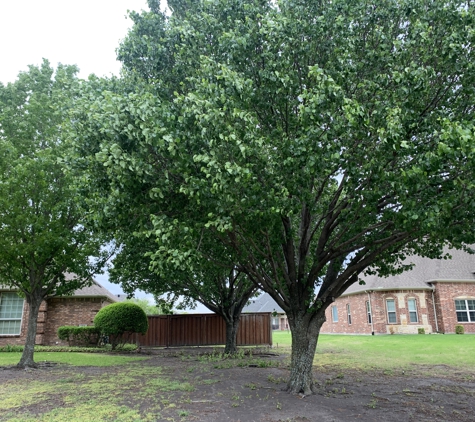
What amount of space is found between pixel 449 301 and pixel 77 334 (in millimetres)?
24749

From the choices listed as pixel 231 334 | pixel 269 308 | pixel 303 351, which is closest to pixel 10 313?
pixel 231 334

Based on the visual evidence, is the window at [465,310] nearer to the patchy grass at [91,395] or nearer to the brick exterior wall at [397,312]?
the brick exterior wall at [397,312]

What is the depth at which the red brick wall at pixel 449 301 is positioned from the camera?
2722 cm

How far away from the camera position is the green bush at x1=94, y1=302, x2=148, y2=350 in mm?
19406

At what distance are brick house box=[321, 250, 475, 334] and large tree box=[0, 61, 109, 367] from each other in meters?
21.2

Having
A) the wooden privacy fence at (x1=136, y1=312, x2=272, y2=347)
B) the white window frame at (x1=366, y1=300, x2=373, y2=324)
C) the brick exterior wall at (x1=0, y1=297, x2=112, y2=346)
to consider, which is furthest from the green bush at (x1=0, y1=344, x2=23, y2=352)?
the white window frame at (x1=366, y1=300, x2=373, y2=324)

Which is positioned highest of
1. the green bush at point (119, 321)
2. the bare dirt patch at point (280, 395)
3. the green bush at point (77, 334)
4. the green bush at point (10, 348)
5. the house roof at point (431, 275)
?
the house roof at point (431, 275)

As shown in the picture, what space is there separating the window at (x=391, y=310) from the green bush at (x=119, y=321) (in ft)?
60.1

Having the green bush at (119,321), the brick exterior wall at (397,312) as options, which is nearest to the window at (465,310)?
the brick exterior wall at (397,312)

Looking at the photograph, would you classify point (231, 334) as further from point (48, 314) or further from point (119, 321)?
point (48, 314)

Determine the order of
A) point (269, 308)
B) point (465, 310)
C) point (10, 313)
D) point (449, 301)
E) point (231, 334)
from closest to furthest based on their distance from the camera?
point (231, 334)
point (10, 313)
point (465, 310)
point (449, 301)
point (269, 308)

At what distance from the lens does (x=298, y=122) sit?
730cm

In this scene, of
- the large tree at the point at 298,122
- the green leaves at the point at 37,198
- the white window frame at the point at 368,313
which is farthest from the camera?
the white window frame at the point at 368,313

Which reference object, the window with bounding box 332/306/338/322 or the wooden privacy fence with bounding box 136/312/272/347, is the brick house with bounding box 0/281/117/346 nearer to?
the wooden privacy fence with bounding box 136/312/272/347
